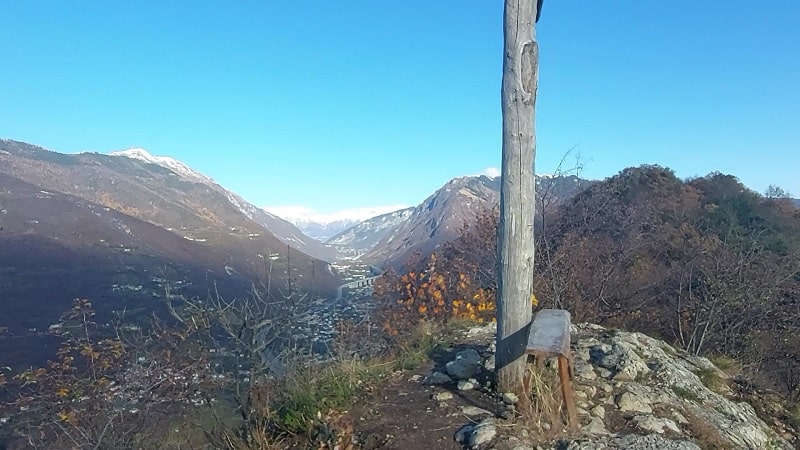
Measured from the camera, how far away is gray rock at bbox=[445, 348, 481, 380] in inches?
214

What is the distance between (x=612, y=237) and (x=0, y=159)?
9445cm

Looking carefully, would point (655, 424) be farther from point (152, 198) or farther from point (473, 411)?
point (152, 198)

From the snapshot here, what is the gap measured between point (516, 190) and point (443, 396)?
2.04 metres

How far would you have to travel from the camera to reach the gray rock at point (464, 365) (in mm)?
5445

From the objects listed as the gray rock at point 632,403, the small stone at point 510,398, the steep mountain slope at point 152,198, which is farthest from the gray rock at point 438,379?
the steep mountain slope at point 152,198

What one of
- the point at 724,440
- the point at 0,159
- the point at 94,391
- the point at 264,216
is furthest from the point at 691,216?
the point at 264,216

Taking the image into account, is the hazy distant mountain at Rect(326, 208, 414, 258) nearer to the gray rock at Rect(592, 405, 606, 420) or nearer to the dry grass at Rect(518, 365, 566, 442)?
the gray rock at Rect(592, 405, 606, 420)

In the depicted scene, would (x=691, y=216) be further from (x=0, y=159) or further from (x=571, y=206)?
(x=0, y=159)

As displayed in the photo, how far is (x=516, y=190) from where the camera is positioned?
497cm

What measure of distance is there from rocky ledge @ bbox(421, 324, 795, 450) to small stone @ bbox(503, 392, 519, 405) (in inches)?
0.4

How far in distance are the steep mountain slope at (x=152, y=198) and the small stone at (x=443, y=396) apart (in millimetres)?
59185

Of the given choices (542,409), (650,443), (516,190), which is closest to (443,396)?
(542,409)

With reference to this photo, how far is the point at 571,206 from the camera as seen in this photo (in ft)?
71.5

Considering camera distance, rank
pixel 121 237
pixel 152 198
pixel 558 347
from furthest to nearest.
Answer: pixel 152 198 < pixel 121 237 < pixel 558 347
